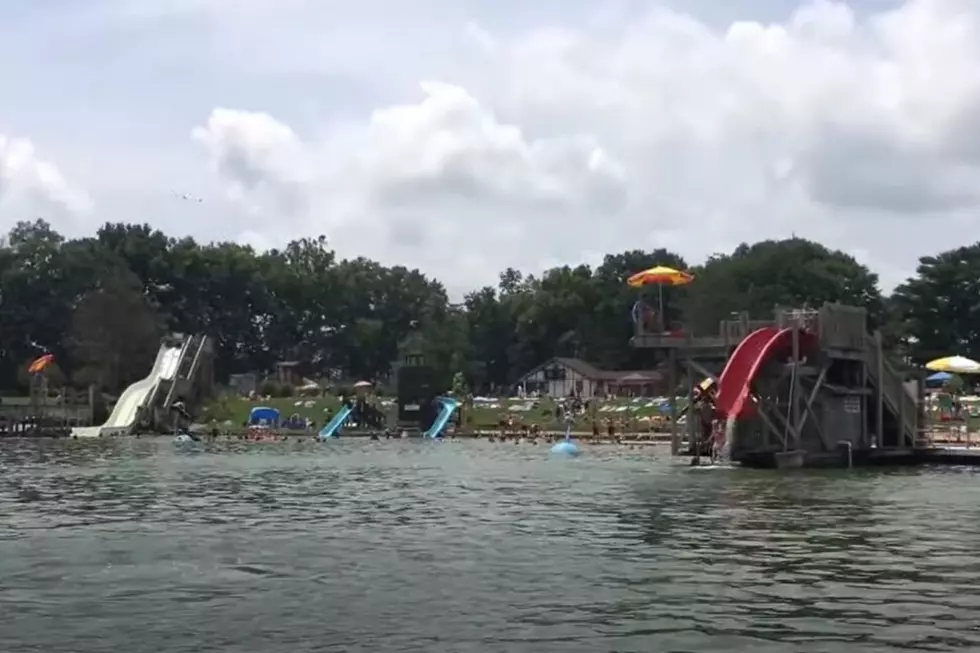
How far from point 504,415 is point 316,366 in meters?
59.5

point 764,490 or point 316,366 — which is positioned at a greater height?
point 316,366

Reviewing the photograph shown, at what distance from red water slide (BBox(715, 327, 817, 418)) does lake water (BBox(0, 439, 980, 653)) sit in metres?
5.66

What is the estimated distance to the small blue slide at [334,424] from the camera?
7903cm

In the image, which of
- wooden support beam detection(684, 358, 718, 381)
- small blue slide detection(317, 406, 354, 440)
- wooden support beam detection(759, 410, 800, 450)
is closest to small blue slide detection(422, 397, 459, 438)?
small blue slide detection(317, 406, 354, 440)

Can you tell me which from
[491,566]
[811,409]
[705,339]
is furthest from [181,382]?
[491,566]

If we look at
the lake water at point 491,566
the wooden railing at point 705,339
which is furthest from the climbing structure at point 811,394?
the lake water at point 491,566

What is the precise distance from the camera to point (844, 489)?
35969 mm

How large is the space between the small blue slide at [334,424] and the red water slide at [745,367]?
3559 cm

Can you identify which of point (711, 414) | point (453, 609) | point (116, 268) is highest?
point (116, 268)

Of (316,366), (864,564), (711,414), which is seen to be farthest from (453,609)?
(316,366)

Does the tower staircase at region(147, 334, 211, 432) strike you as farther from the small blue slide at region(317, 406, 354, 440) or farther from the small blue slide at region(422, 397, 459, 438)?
the small blue slide at region(422, 397, 459, 438)

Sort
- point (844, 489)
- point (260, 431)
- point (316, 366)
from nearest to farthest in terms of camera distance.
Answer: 1. point (844, 489)
2. point (260, 431)
3. point (316, 366)

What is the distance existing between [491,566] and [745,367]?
26185 millimetres

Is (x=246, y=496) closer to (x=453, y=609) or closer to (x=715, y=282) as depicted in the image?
(x=453, y=609)
